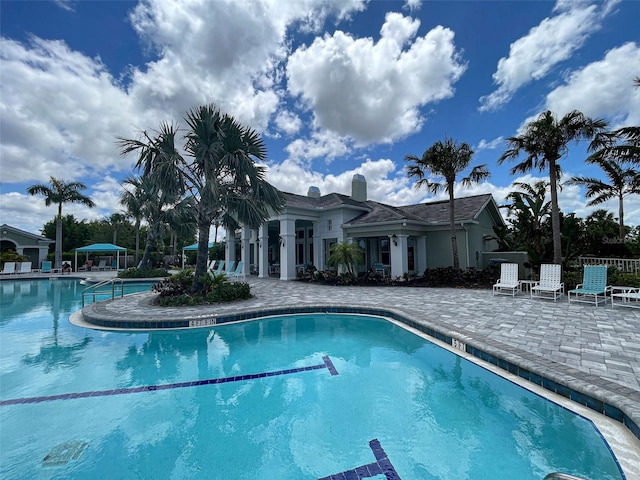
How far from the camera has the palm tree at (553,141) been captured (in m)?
12.1

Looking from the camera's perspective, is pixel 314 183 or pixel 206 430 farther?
pixel 314 183

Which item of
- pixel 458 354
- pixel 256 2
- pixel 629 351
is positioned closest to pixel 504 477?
pixel 458 354

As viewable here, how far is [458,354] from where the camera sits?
6.00 meters

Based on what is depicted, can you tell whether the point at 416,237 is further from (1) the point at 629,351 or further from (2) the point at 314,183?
(1) the point at 629,351

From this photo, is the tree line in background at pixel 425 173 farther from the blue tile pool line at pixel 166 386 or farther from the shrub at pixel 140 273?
the blue tile pool line at pixel 166 386

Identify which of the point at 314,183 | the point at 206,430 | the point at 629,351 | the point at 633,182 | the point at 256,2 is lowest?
the point at 206,430

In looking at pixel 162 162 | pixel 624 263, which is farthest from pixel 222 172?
pixel 624 263

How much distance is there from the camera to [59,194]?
27750 mm

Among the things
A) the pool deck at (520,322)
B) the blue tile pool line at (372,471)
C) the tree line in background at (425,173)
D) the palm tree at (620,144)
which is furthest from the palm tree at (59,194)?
the palm tree at (620,144)

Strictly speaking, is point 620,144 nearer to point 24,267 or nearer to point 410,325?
point 410,325

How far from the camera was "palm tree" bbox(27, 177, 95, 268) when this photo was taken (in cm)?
2709

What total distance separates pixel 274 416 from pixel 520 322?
6.75m

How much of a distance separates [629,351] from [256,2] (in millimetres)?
14305

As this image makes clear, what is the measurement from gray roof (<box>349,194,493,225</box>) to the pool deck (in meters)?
5.15
